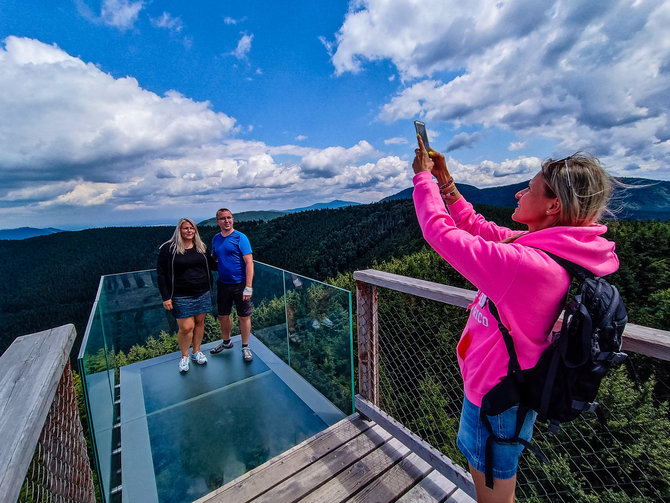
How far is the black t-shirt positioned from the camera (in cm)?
308

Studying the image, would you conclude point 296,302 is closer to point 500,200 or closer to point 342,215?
point 342,215

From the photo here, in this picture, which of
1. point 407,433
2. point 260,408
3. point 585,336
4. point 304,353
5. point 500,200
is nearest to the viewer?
point 585,336

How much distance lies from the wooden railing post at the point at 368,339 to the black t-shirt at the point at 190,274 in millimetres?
1807

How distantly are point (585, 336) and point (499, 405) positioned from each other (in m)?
0.32

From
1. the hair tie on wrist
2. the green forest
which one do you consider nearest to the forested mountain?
the green forest

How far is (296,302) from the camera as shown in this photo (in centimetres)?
313

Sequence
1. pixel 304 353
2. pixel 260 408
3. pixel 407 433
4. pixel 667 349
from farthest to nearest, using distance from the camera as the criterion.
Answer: pixel 304 353, pixel 260 408, pixel 407 433, pixel 667 349

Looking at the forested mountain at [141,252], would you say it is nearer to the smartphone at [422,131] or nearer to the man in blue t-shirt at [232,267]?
the man in blue t-shirt at [232,267]

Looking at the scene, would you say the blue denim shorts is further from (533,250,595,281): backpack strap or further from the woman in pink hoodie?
(533,250,595,281): backpack strap

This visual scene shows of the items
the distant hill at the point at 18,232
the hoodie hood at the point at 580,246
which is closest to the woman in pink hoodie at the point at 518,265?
the hoodie hood at the point at 580,246

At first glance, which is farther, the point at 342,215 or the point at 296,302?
the point at 342,215

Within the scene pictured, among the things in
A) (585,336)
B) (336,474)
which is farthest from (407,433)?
(585,336)

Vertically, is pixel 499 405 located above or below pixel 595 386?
below

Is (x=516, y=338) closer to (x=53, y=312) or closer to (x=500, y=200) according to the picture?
(x=53, y=312)
